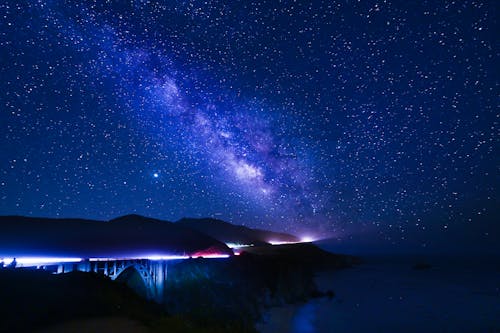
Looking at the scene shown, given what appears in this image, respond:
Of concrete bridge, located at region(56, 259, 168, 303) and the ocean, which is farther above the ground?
concrete bridge, located at region(56, 259, 168, 303)

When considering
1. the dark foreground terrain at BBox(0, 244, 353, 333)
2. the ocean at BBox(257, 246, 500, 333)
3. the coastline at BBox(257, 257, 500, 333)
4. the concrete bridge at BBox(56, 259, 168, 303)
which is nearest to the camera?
the dark foreground terrain at BBox(0, 244, 353, 333)

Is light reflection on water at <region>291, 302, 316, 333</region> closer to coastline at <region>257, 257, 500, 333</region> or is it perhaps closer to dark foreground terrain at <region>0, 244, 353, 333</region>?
coastline at <region>257, 257, 500, 333</region>

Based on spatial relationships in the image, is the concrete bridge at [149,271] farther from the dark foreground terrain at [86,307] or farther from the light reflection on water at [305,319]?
the light reflection on water at [305,319]

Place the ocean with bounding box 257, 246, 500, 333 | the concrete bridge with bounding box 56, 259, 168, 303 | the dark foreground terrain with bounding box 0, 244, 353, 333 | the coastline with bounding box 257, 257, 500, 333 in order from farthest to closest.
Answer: the coastline with bounding box 257, 257, 500, 333 < the ocean with bounding box 257, 246, 500, 333 < the concrete bridge with bounding box 56, 259, 168, 303 < the dark foreground terrain with bounding box 0, 244, 353, 333

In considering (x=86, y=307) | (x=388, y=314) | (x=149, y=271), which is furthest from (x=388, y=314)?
(x=86, y=307)

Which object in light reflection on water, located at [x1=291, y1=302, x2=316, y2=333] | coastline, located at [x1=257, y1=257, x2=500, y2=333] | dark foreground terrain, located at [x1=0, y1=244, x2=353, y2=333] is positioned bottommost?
coastline, located at [x1=257, y1=257, x2=500, y2=333]

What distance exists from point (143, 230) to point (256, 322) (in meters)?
175

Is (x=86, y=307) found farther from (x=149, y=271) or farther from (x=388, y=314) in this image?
(x=388, y=314)

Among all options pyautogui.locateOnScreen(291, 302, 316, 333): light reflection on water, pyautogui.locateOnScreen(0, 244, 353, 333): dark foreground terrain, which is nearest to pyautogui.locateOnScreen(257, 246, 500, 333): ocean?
pyautogui.locateOnScreen(291, 302, 316, 333): light reflection on water

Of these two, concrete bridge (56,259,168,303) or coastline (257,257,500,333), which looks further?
coastline (257,257,500,333)

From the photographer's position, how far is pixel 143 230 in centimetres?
19650

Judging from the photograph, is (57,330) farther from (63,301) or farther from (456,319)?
(456,319)

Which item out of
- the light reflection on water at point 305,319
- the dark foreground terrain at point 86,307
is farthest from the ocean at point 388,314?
the dark foreground terrain at point 86,307

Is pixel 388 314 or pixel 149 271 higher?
pixel 149 271
